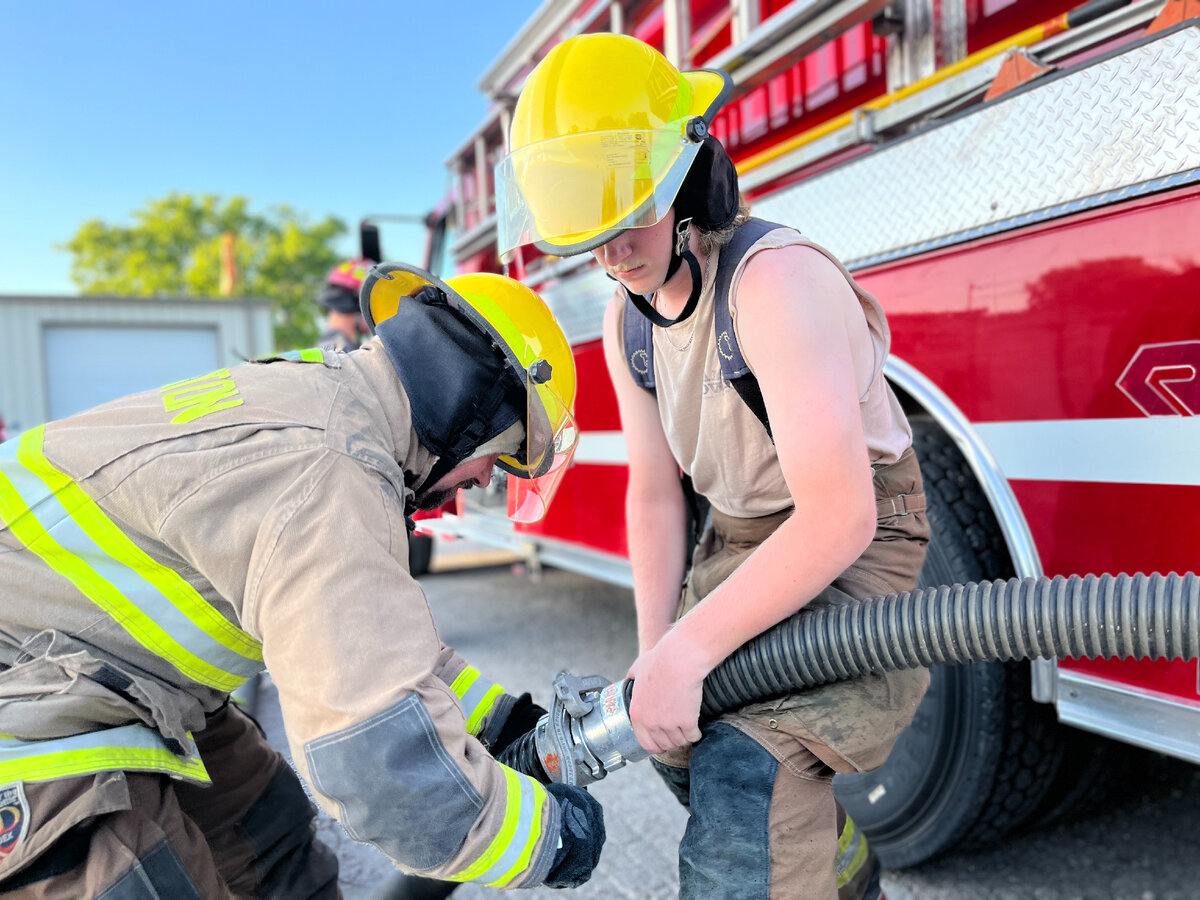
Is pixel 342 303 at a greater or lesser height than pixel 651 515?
greater

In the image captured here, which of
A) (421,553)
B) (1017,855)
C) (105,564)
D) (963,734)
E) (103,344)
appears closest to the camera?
(105,564)

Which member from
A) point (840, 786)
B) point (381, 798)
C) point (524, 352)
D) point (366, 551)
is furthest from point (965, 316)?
point (381, 798)

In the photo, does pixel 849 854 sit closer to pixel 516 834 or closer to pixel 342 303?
pixel 516 834

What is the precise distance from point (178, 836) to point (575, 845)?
65 centimetres

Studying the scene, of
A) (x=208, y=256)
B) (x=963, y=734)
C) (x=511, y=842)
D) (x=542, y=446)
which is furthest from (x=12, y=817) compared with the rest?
(x=208, y=256)

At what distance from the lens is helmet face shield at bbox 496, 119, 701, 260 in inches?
55.4

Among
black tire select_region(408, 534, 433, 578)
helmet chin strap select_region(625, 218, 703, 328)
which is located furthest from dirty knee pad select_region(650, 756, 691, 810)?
black tire select_region(408, 534, 433, 578)

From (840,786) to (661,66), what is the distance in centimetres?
184

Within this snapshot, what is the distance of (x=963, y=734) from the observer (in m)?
2.03

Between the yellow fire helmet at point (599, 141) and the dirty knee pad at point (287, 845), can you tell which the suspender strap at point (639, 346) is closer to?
the yellow fire helmet at point (599, 141)

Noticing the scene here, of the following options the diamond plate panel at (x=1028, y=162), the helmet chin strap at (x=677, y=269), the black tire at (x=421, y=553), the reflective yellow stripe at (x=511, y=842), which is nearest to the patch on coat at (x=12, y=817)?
the reflective yellow stripe at (x=511, y=842)

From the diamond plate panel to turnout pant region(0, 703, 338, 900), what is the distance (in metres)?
1.84

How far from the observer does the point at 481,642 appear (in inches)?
177

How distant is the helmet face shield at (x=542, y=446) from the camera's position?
1.53 meters
